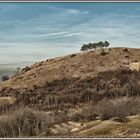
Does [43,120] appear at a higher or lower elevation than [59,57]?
lower

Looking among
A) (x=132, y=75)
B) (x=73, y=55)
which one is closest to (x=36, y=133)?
(x=132, y=75)

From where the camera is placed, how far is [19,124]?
651 inches

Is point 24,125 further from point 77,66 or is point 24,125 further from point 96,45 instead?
point 96,45

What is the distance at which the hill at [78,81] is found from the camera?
56625mm

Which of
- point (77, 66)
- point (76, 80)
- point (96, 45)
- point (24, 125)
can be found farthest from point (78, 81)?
point (24, 125)

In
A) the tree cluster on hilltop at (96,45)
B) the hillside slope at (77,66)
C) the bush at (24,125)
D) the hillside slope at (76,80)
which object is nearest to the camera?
the bush at (24,125)

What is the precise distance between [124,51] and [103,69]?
1226cm

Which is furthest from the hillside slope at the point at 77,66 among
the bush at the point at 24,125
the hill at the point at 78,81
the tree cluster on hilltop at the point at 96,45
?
the bush at the point at 24,125

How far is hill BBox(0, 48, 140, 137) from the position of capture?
56625mm

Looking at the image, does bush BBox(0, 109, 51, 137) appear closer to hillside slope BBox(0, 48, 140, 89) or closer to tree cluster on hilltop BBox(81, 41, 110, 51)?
hillside slope BBox(0, 48, 140, 89)

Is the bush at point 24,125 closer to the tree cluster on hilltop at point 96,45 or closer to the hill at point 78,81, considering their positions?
the hill at point 78,81

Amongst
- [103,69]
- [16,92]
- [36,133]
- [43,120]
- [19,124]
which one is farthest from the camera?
[103,69]

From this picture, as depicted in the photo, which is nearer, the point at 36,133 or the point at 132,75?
the point at 36,133

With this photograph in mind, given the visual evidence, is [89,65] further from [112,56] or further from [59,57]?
[59,57]
